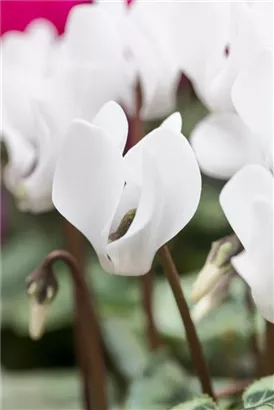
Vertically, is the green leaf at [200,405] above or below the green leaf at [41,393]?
above

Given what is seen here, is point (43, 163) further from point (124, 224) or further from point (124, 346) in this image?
point (124, 346)

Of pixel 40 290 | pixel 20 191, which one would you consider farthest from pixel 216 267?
pixel 20 191

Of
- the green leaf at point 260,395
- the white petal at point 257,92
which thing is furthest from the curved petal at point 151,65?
the green leaf at point 260,395

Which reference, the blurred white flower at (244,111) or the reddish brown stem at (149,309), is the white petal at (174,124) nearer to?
the blurred white flower at (244,111)

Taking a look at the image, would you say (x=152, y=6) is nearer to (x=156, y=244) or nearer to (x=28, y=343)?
(x=156, y=244)

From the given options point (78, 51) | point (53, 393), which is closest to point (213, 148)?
point (78, 51)

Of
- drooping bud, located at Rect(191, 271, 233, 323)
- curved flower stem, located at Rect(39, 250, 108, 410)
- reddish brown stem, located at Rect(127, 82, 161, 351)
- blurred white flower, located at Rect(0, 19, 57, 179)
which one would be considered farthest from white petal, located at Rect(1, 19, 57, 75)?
drooping bud, located at Rect(191, 271, 233, 323)

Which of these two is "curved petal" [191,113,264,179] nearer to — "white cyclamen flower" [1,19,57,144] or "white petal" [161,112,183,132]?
"white petal" [161,112,183,132]
